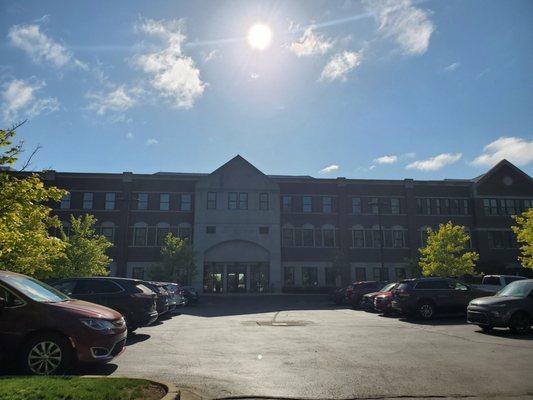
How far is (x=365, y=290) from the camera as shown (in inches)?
1041

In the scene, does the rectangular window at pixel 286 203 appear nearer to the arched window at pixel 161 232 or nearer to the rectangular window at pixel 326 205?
the rectangular window at pixel 326 205

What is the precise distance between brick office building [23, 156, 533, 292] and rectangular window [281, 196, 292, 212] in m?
0.10

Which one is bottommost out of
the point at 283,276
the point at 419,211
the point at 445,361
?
the point at 445,361

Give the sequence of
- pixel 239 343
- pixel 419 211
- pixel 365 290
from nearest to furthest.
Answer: pixel 239 343 < pixel 365 290 < pixel 419 211

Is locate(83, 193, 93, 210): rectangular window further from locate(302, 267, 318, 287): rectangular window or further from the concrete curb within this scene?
the concrete curb

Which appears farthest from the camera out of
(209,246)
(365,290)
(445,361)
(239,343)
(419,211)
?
(419,211)

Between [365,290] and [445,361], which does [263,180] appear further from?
[445,361]

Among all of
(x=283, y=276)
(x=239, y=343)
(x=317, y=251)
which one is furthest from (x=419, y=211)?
(x=239, y=343)

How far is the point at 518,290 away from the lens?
13.8 m

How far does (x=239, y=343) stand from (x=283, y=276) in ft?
108

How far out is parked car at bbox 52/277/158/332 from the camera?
12.4 m

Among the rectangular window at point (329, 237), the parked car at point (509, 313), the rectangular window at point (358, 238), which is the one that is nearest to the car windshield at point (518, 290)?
the parked car at point (509, 313)

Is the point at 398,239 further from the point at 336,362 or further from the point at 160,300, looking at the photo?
the point at 336,362

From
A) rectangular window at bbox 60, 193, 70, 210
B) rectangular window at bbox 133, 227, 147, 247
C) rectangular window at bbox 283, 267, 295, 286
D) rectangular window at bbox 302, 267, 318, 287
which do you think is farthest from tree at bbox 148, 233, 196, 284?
rectangular window at bbox 60, 193, 70, 210
